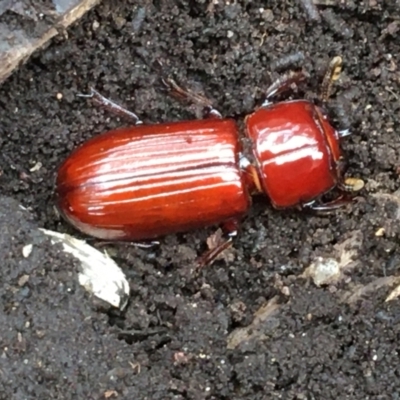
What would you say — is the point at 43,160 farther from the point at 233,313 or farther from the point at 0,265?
the point at 233,313

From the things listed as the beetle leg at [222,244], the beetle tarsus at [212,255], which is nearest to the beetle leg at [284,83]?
the beetle leg at [222,244]

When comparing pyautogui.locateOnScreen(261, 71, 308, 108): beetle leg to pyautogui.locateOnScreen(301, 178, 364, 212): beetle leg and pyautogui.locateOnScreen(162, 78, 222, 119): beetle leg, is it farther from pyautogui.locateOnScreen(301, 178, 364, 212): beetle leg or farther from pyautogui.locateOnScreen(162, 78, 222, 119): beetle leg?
pyautogui.locateOnScreen(301, 178, 364, 212): beetle leg

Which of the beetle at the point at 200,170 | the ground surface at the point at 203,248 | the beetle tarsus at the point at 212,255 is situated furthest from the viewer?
the beetle tarsus at the point at 212,255

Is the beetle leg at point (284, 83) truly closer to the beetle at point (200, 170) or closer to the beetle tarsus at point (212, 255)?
the beetle at point (200, 170)

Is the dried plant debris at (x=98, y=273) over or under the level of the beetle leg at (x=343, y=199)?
over

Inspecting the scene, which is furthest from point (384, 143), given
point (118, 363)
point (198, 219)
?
point (118, 363)

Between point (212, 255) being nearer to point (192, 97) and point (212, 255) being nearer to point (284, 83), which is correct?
point (192, 97)

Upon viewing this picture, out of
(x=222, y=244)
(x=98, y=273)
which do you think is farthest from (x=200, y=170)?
(x=98, y=273)

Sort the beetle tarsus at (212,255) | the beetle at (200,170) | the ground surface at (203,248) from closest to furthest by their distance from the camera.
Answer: the ground surface at (203,248) → the beetle at (200,170) → the beetle tarsus at (212,255)
